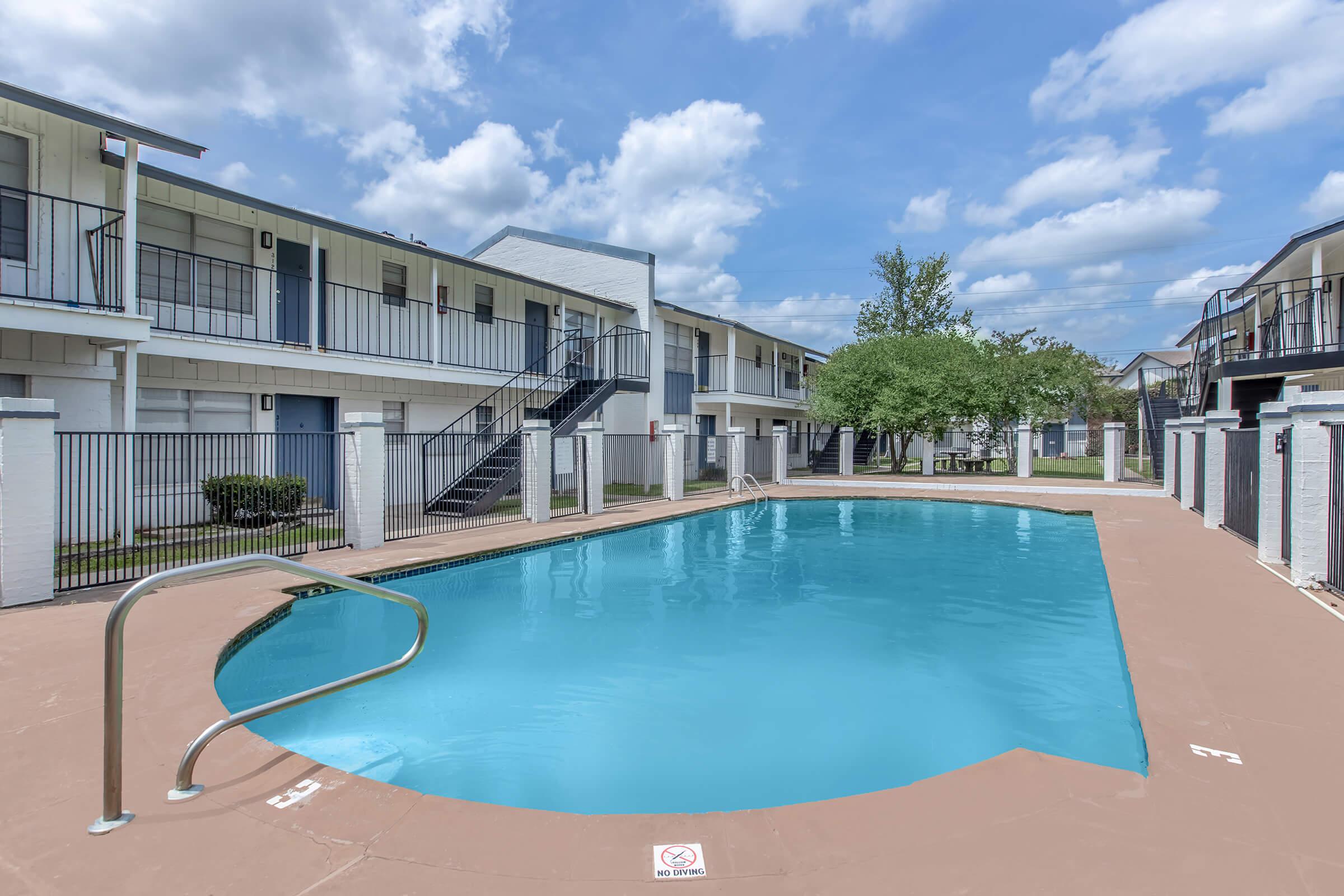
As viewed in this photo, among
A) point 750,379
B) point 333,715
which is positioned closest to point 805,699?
point 333,715

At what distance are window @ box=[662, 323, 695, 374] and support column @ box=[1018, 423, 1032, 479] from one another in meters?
12.3

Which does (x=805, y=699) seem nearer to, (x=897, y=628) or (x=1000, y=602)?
(x=897, y=628)

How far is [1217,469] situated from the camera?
11906 mm

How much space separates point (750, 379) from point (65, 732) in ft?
75.6

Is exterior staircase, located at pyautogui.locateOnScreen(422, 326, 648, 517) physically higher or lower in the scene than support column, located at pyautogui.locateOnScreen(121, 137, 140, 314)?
lower

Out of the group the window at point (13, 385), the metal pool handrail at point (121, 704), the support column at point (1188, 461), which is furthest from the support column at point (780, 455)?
the metal pool handrail at point (121, 704)

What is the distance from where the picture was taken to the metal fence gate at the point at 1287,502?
7504mm

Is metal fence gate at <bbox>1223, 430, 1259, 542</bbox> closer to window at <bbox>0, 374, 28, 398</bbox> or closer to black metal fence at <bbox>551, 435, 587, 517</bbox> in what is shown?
black metal fence at <bbox>551, 435, 587, 517</bbox>

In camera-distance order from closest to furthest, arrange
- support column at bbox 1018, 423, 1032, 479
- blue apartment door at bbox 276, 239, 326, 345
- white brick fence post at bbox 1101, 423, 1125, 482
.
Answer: blue apartment door at bbox 276, 239, 326, 345
white brick fence post at bbox 1101, 423, 1125, 482
support column at bbox 1018, 423, 1032, 479

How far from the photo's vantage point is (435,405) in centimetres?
1555

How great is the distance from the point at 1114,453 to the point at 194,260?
25.4 metres

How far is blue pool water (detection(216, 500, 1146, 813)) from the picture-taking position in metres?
4.14

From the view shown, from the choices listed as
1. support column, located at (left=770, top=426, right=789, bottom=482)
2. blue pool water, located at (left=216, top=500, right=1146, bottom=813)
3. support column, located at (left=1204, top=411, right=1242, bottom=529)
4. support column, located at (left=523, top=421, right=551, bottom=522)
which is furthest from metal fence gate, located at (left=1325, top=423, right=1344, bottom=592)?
support column, located at (left=770, top=426, right=789, bottom=482)

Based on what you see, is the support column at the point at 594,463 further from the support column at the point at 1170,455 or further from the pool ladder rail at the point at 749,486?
the support column at the point at 1170,455
